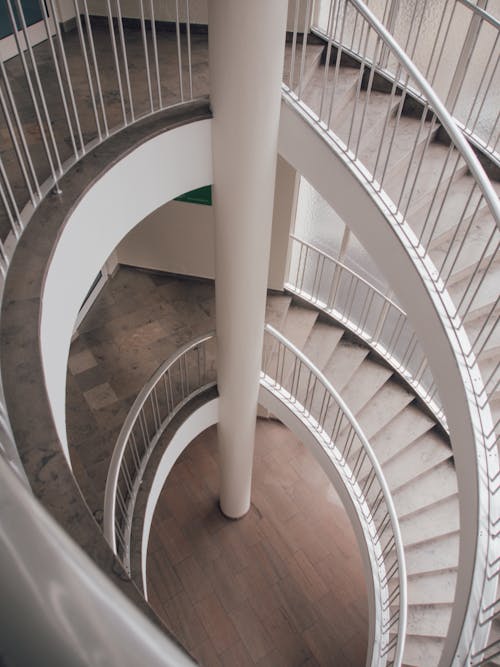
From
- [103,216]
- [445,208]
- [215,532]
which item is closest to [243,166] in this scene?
[103,216]

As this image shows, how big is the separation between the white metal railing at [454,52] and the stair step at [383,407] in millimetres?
3213

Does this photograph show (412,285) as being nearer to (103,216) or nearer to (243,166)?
(243,166)

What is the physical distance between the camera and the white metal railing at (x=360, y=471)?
5.19m

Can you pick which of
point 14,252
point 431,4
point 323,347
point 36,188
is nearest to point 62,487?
point 14,252

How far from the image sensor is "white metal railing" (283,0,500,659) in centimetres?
298

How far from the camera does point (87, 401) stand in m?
6.00

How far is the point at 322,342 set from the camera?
7.21m

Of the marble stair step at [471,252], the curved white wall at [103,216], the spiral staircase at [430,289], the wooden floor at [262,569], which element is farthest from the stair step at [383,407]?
the curved white wall at [103,216]

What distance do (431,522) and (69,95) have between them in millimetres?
5696

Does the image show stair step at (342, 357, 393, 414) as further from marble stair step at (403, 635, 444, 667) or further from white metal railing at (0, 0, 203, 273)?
white metal railing at (0, 0, 203, 273)

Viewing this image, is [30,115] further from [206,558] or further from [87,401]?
[206,558]

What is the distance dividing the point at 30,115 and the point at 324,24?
3.25 meters

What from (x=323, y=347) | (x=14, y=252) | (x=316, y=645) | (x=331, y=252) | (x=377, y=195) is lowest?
(x=316, y=645)

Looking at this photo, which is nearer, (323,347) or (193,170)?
(193,170)
